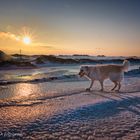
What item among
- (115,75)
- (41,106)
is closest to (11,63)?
(115,75)

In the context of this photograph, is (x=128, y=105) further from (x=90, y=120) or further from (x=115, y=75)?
(x=115, y=75)

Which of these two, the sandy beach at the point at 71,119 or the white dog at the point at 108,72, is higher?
the white dog at the point at 108,72

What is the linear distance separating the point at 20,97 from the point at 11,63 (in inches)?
917

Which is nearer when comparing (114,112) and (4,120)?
(4,120)

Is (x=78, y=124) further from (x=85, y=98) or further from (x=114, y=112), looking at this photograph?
(x=85, y=98)

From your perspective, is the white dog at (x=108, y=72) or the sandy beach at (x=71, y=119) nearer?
the sandy beach at (x=71, y=119)

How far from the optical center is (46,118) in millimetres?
6559

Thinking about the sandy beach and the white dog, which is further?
the white dog

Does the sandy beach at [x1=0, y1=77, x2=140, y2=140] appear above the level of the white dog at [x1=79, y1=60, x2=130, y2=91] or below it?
below

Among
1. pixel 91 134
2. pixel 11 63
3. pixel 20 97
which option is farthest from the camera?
pixel 11 63

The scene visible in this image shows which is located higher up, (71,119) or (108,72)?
(108,72)

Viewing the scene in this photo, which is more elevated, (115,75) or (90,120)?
(115,75)

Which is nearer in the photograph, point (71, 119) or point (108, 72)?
→ point (71, 119)

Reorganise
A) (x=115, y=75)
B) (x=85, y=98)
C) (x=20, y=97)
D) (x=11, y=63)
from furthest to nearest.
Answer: (x=11, y=63), (x=115, y=75), (x=20, y=97), (x=85, y=98)
